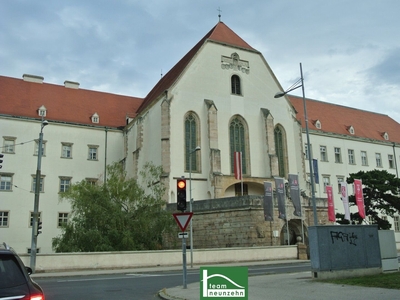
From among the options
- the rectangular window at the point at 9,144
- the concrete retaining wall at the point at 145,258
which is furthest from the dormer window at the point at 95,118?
the concrete retaining wall at the point at 145,258

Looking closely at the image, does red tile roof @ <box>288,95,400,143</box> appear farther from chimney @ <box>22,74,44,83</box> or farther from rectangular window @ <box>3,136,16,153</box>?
rectangular window @ <box>3,136,16,153</box>

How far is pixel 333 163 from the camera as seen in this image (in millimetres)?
52438

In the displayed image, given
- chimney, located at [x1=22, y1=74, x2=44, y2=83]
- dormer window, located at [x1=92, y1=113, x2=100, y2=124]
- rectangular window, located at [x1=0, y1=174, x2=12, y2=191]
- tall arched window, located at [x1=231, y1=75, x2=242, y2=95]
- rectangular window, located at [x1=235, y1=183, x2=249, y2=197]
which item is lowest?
rectangular window, located at [x1=235, y1=183, x2=249, y2=197]

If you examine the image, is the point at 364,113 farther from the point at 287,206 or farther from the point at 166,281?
the point at 166,281

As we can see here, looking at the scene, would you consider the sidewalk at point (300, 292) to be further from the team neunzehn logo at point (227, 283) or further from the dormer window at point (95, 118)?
the dormer window at point (95, 118)

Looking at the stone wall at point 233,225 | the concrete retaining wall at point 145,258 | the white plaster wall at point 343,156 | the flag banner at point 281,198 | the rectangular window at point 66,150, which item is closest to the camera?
the concrete retaining wall at point 145,258

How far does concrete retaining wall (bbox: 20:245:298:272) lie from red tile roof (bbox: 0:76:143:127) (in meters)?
22.1

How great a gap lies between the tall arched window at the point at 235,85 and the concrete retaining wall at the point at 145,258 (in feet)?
56.3

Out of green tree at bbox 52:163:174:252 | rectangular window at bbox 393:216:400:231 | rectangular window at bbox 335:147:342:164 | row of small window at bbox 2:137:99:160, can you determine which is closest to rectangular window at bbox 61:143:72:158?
row of small window at bbox 2:137:99:160

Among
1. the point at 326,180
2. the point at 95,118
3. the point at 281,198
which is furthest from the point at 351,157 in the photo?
the point at 95,118

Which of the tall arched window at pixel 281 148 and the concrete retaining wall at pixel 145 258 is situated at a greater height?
the tall arched window at pixel 281 148

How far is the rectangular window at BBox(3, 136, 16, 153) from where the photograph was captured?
38.5 metres

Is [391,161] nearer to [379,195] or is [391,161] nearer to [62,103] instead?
[379,195]

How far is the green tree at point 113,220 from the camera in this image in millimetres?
25938
